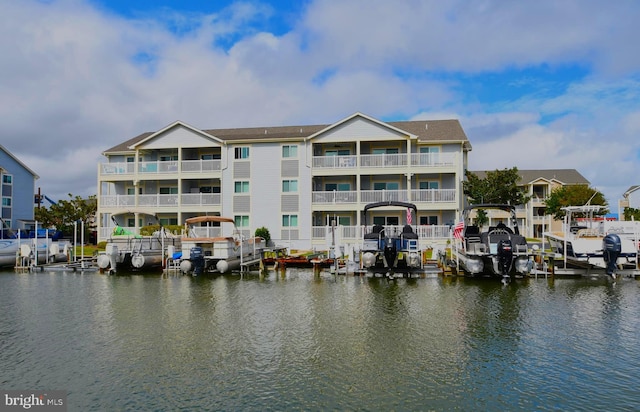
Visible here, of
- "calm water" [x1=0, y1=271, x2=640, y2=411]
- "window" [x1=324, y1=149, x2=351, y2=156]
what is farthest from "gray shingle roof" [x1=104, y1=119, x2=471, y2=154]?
"calm water" [x1=0, y1=271, x2=640, y2=411]

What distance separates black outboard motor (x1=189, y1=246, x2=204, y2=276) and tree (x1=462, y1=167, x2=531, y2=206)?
24.6 meters

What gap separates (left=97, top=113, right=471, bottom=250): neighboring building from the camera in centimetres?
4041

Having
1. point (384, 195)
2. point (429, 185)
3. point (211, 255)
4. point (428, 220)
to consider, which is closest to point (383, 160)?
point (384, 195)

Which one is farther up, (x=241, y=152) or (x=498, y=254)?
(x=241, y=152)

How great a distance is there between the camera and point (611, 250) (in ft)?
78.9

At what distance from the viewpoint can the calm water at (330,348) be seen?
32.0ft

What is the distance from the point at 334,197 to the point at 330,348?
28.6 m

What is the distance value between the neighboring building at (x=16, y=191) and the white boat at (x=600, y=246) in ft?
176

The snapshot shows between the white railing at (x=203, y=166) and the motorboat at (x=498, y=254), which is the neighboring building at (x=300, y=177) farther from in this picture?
the motorboat at (x=498, y=254)

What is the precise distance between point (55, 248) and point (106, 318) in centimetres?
2120

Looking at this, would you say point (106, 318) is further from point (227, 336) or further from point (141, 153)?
point (141, 153)

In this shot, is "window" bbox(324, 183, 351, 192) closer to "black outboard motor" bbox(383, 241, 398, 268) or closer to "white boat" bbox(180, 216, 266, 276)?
"white boat" bbox(180, 216, 266, 276)

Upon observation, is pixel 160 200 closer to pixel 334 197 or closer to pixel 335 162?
pixel 334 197

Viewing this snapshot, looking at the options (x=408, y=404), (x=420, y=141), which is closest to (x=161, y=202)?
(x=420, y=141)
